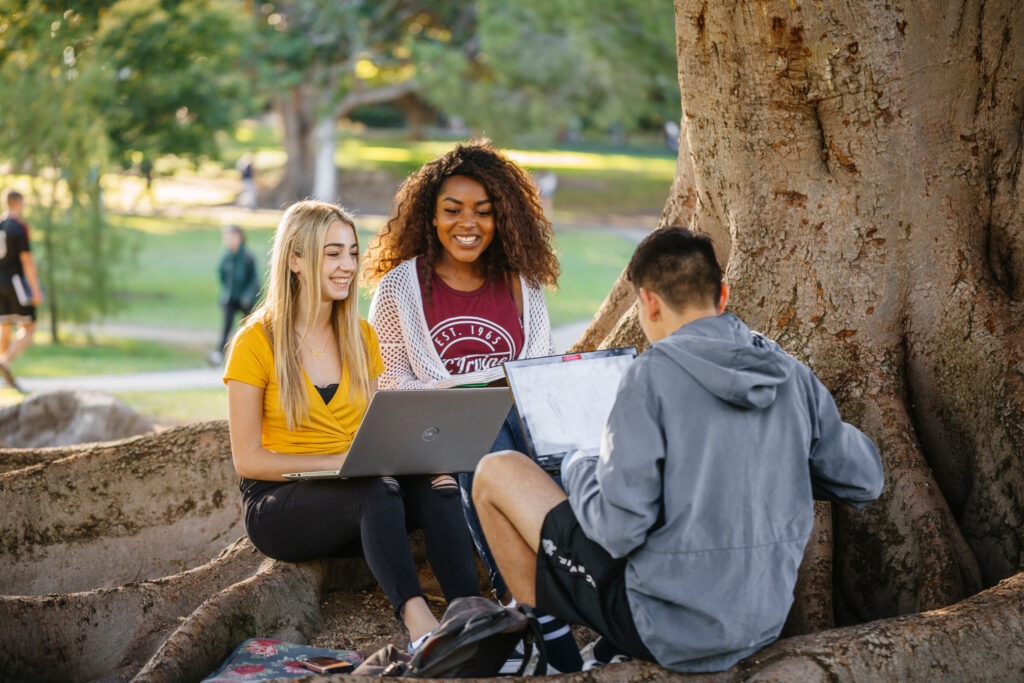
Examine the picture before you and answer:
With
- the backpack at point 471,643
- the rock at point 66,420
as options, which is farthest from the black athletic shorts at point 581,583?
the rock at point 66,420

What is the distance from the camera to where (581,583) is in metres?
3.62

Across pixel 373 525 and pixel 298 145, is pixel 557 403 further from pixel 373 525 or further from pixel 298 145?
pixel 298 145

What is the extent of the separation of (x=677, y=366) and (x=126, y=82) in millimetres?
25466

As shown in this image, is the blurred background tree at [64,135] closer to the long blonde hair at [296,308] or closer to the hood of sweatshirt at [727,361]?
the long blonde hair at [296,308]

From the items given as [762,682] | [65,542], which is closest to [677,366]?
[762,682]

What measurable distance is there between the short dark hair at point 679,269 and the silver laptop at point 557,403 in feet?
2.69

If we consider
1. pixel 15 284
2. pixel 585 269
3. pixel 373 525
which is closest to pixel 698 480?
pixel 373 525

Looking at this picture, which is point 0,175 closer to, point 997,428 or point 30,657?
point 30,657

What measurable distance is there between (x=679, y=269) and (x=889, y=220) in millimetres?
1650

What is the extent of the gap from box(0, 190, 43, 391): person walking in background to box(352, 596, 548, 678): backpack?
441 inches

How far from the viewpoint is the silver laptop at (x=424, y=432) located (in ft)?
13.9

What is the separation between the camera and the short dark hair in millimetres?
3400

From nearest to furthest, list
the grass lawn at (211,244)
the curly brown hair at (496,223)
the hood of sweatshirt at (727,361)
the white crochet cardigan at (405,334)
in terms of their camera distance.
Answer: the hood of sweatshirt at (727,361) → the white crochet cardigan at (405,334) → the curly brown hair at (496,223) → the grass lawn at (211,244)

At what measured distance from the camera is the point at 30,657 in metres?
4.87
